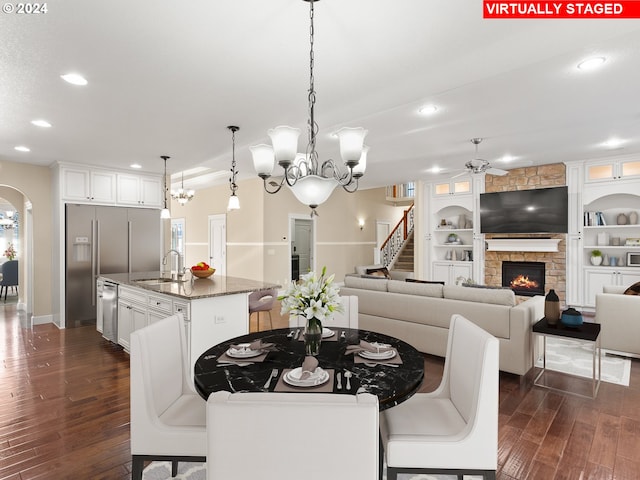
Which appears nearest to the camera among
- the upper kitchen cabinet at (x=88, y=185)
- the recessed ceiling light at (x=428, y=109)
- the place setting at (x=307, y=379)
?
the place setting at (x=307, y=379)

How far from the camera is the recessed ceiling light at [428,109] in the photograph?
3754mm

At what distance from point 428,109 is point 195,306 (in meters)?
3.10

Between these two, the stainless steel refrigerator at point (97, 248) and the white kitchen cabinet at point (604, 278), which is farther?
the white kitchen cabinet at point (604, 278)

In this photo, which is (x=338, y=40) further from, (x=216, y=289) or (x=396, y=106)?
(x=216, y=289)

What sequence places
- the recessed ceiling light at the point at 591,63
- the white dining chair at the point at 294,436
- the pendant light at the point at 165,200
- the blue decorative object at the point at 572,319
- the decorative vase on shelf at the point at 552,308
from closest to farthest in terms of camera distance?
the white dining chair at the point at 294,436
the recessed ceiling light at the point at 591,63
the blue decorative object at the point at 572,319
the decorative vase on shelf at the point at 552,308
the pendant light at the point at 165,200

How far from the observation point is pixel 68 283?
5734 mm

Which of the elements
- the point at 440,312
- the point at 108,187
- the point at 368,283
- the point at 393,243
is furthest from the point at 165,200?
the point at 393,243

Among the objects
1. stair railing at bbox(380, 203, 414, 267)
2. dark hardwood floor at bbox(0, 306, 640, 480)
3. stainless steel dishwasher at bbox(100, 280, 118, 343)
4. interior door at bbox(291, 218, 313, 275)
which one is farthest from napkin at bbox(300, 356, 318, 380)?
stair railing at bbox(380, 203, 414, 267)

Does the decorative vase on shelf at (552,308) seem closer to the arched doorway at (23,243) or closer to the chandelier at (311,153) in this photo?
the chandelier at (311,153)

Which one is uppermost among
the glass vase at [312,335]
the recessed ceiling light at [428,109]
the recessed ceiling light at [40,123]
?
the recessed ceiling light at [428,109]

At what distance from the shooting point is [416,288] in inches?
166

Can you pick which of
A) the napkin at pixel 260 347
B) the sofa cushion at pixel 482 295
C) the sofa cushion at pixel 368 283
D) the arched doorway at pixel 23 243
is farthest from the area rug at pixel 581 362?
the arched doorway at pixel 23 243

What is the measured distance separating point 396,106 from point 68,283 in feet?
18.5

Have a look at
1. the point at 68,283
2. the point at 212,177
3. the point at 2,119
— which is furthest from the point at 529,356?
the point at 212,177
